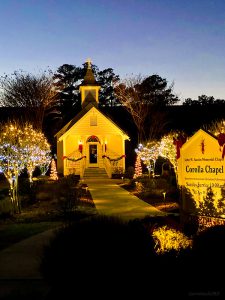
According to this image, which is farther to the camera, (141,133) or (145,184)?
(141,133)

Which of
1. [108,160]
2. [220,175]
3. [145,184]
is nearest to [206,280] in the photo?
[220,175]

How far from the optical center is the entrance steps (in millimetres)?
38188

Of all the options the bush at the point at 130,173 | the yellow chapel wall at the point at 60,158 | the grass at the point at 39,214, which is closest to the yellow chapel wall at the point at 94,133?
the bush at the point at 130,173

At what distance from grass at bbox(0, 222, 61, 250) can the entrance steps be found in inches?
899

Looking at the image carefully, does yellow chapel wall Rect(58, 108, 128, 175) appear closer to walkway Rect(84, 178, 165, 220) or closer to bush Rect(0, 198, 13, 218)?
walkway Rect(84, 178, 165, 220)

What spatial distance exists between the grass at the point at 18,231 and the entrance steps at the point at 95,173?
22.8 metres

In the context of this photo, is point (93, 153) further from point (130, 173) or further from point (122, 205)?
point (122, 205)

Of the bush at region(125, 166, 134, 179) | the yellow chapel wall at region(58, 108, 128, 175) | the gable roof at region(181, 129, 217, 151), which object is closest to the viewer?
the gable roof at region(181, 129, 217, 151)

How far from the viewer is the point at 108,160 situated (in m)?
38.8

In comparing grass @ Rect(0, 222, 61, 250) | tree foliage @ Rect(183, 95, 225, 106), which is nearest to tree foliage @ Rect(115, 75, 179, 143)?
tree foliage @ Rect(183, 95, 225, 106)

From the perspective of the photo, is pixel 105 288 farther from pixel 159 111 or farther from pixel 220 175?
pixel 159 111

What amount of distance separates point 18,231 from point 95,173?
984 inches

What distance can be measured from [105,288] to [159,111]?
45140 mm

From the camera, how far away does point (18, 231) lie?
44.8ft
